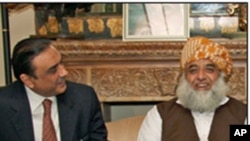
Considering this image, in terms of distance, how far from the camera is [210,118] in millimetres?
1446

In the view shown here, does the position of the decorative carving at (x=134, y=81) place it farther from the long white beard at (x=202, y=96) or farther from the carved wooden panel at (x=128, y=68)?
the long white beard at (x=202, y=96)

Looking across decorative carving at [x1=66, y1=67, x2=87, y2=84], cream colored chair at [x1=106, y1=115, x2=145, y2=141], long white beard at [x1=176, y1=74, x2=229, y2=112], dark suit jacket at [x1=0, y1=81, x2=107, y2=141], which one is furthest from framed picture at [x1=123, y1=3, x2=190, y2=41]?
dark suit jacket at [x1=0, y1=81, x2=107, y2=141]

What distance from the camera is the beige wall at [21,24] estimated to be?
7.79ft

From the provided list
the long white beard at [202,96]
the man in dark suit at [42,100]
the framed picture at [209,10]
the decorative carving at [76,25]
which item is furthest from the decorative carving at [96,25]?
the man in dark suit at [42,100]

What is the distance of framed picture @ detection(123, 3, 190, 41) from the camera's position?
235cm

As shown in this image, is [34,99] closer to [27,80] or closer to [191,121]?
[27,80]

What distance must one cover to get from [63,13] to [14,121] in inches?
50.9

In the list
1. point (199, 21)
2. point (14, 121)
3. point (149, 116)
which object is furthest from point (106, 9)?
point (14, 121)

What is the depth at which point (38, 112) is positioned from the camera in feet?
4.20

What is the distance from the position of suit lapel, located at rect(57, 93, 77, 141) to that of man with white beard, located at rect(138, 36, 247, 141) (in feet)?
0.89

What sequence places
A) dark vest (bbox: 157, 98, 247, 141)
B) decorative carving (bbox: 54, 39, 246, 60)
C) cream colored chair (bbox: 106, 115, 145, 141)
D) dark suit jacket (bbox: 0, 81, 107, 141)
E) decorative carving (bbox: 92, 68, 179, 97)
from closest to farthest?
dark suit jacket (bbox: 0, 81, 107, 141)
dark vest (bbox: 157, 98, 247, 141)
cream colored chair (bbox: 106, 115, 145, 141)
decorative carving (bbox: 54, 39, 246, 60)
decorative carving (bbox: 92, 68, 179, 97)

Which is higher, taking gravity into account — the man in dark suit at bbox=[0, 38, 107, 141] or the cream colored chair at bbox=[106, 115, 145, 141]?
the man in dark suit at bbox=[0, 38, 107, 141]

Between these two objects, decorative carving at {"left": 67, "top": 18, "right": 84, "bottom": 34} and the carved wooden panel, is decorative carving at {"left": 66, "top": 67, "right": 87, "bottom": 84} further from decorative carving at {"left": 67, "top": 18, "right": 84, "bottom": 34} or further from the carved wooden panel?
decorative carving at {"left": 67, "top": 18, "right": 84, "bottom": 34}

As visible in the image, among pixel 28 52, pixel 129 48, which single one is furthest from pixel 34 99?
pixel 129 48
